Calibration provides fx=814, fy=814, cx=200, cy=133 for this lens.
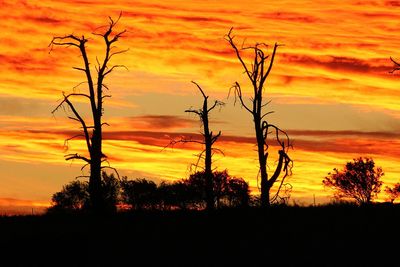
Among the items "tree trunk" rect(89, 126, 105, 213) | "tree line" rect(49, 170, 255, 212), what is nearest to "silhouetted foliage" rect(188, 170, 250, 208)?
"tree line" rect(49, 170, 255, 212)

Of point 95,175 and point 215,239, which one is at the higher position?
point 95,175

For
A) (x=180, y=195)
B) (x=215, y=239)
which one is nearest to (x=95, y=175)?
(x=215, y=239)

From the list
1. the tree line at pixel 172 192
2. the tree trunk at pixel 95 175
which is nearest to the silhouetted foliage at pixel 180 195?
the tree line at pixel 172 192

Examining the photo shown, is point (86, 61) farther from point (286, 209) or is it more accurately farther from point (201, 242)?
point (201, 242)

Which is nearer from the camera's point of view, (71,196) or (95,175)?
(95,175)

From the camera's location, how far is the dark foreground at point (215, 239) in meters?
24.9

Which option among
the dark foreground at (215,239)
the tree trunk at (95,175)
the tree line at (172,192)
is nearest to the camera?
the dark foreground at (215,239)

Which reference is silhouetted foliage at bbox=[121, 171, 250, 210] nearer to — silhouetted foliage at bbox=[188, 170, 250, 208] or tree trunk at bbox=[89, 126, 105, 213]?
silhouetted foliage at bbox=[188, 170, 250, 208]

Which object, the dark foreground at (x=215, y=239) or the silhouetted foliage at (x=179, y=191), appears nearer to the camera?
the dark foreground at (x=215, y=239)

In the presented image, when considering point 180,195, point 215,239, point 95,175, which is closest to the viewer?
point 215,239

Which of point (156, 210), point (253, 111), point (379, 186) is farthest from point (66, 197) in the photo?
point (156, 210)

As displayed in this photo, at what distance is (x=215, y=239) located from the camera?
28203mm

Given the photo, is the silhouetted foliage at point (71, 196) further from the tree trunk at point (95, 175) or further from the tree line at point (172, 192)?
the tree trunk at point (95, 175)

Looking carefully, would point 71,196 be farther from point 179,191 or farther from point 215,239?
point 215,239
